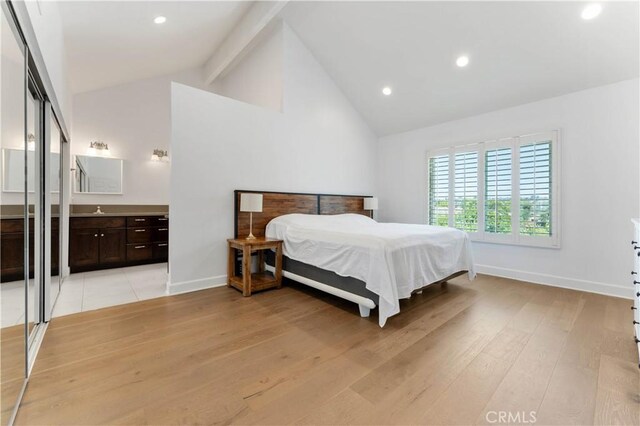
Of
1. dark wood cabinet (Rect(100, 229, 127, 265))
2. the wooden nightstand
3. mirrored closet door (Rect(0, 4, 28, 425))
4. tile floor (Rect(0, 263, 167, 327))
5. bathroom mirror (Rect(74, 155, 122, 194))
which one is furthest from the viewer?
bathroom mirror (Rect(74, 155, 122, 194))

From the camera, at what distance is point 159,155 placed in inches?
213

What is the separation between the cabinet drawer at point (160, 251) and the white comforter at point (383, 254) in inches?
97.0

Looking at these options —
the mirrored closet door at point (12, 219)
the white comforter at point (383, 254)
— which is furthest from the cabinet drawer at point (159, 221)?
the mirrored closet door at point (12, 219)

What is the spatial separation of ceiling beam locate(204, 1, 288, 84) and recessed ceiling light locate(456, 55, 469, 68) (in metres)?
2.42

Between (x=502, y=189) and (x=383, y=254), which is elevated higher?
(x=502, y=189)

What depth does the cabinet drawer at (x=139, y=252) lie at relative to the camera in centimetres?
458

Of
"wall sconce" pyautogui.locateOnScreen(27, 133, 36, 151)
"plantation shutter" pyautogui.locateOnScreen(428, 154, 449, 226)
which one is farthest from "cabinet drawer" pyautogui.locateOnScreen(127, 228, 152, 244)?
"plantation shutter" pyautogui.locateOnScreen(428, 154, 449, 226)

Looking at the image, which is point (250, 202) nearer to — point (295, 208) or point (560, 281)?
point (295, 208)

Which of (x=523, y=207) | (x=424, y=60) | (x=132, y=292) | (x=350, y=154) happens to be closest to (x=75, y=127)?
(x=132, y=292)

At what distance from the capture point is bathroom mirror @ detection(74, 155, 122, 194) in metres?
4.70

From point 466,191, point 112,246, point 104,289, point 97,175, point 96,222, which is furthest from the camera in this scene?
point 97,175

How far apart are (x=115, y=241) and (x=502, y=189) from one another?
6.02 m

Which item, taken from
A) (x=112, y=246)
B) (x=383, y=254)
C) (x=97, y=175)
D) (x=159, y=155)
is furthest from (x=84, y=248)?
(x=383, y=254)

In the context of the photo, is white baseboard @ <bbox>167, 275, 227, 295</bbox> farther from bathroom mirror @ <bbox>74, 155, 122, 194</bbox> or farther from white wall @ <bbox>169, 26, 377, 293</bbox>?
bathroom mirror @ <bbox>74, 155, 122, 194</bbox>
